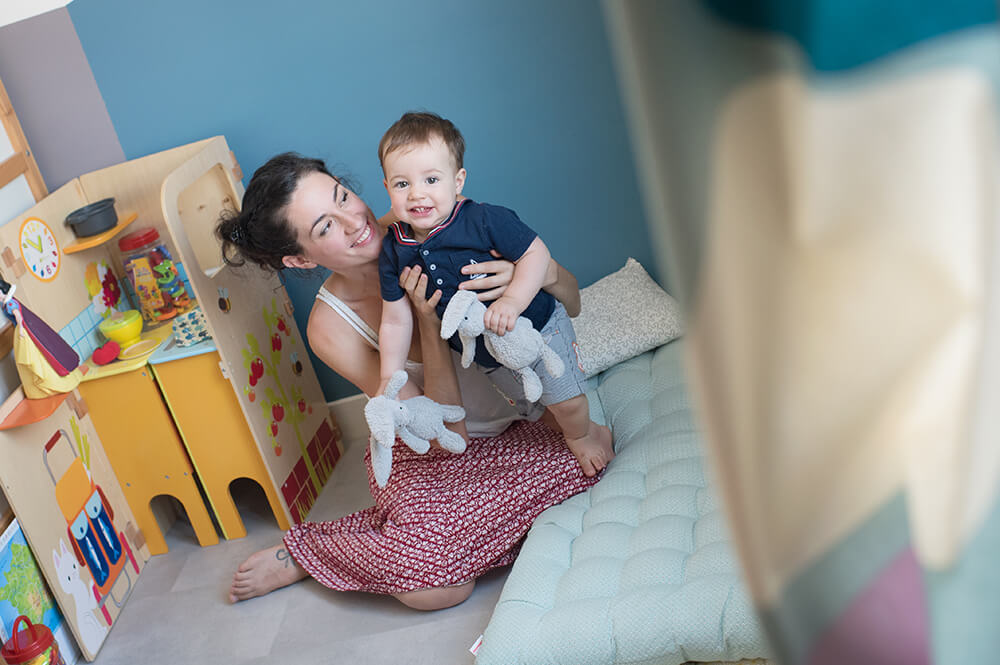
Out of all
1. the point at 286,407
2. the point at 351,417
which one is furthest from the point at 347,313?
the point at 351,417

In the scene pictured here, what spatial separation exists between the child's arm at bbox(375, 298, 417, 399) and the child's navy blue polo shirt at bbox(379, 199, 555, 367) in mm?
45

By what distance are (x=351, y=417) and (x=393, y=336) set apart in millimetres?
898

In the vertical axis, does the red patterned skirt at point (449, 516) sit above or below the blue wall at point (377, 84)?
below

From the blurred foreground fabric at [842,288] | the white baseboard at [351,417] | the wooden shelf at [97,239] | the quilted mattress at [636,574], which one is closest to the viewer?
the blurred foreground fabric at [842,288]

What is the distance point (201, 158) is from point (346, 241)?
577 mm

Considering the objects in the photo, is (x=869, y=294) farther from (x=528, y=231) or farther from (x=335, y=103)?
(x=335, y=103)

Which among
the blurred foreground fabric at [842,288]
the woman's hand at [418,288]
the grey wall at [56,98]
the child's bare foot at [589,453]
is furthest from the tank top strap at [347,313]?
the blurred foreground fabric at [842,288]

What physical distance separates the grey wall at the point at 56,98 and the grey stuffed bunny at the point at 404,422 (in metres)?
1.14

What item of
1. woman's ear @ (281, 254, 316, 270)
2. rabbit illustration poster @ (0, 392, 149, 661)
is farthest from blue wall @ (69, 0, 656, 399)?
rabbit illustration poster @ (0, 392, 149, 661)

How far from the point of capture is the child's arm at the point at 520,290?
1538 mm

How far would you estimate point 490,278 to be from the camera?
5.25ft

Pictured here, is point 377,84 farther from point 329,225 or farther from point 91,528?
point 91,528

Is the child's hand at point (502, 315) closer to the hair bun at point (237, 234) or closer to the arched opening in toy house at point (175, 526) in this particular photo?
the hair bun at point (237, 234)

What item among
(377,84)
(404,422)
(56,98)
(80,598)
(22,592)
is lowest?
(80,598)
